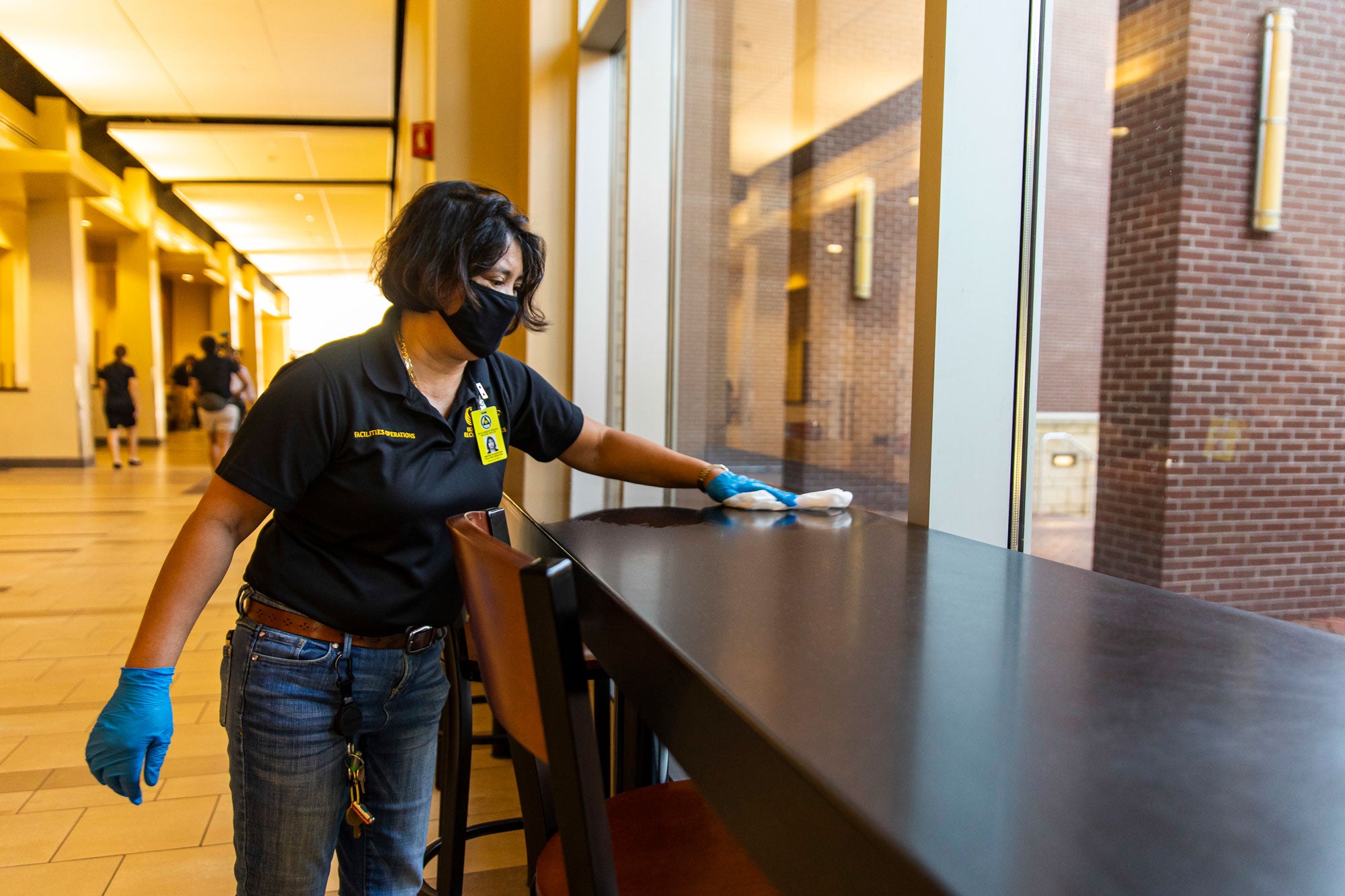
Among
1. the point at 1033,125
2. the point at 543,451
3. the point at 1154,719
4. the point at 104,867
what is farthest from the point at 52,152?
the point at 1154,719

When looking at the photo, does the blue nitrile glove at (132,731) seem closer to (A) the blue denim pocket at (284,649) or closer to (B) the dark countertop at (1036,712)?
(A) the blue denim pocket at (284,649)

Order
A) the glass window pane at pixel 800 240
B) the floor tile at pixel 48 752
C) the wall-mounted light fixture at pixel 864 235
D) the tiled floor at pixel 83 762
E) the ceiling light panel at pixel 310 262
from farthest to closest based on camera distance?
the ceiling light panel at pixel 310 262
the floor tile at pixel 48 752
the tiled floor at pixel 83 762
the wall-mounted light fixture at pixel 864 235
the glass window pane at pixel 800 240

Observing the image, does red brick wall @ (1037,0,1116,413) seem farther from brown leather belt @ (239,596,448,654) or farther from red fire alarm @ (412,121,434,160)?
red fire alarm @ (412,121,434,160)

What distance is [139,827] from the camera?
238 centimetres

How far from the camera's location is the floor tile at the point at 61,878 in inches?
81.5

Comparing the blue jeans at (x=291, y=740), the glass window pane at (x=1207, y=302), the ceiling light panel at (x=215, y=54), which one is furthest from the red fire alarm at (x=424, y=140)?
the glass window pane at (x=1207, y=302)

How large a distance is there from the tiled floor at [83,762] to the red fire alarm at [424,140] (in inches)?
101

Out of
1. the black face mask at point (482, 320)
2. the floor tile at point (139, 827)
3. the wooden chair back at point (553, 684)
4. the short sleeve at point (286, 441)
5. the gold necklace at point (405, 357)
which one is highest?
the black face mask at point (482, 320)

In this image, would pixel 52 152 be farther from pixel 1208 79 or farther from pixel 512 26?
pixel 1208 79

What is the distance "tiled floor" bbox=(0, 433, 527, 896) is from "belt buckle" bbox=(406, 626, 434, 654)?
96 centimetres

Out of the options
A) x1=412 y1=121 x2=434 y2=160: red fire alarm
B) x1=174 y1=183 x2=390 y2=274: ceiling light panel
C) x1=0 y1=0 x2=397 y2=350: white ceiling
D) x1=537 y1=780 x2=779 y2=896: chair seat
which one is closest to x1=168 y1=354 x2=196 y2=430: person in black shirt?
x1=174 y1=183 x2=390 y2=274: ceiling light panel

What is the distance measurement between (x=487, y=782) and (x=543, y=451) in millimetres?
1399

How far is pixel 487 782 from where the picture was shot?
8.74 ft

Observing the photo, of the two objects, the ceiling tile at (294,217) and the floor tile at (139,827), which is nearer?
the floor tile at (139,827)
